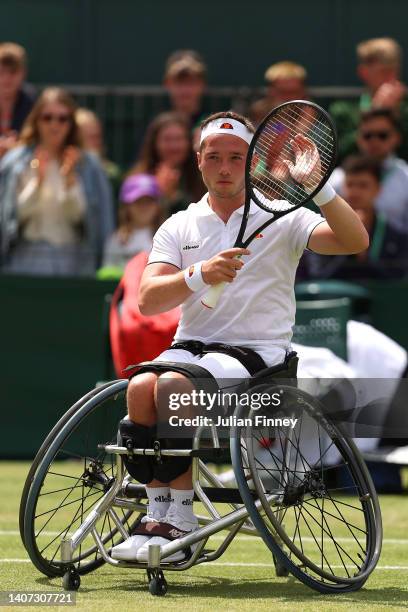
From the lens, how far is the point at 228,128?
5.35 metres

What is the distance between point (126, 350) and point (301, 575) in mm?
3013

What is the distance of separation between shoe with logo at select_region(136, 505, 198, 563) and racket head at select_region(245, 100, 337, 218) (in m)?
1.14

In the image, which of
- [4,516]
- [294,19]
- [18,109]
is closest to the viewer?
[4,516]

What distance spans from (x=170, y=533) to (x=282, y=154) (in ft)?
4.67

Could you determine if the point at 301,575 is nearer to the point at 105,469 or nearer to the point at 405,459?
the point at 105,469

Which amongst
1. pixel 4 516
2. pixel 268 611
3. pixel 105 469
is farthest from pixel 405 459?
pixel 268 611

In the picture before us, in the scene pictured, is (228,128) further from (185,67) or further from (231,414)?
(185,67)

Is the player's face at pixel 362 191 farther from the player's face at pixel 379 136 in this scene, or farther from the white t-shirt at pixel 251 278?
the white t-shirt at pixel 251 278

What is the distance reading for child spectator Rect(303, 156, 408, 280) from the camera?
9953mm

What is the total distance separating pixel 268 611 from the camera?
4672mm

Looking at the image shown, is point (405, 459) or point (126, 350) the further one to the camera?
point (405, 459)

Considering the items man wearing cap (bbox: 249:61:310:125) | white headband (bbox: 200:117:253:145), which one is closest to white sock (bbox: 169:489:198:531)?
white headband (bbox: 200:117:253:145)

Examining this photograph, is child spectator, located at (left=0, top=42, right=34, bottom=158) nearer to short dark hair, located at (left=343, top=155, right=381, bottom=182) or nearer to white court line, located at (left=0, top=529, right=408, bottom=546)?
short dark hair, located at (left=343, top=155, right=381, bottom=182)

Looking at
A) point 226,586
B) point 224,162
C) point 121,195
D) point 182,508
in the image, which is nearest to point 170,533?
point 182,508
